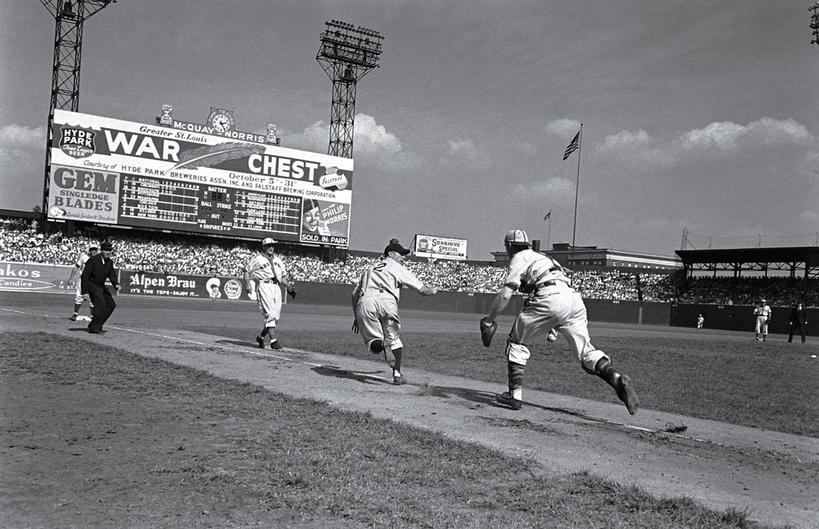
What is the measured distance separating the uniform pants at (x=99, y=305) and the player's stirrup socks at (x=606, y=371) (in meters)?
10.0

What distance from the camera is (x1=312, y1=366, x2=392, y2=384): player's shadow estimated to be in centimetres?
893

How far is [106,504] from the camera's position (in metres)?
3.61

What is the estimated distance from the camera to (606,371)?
665 centimetres

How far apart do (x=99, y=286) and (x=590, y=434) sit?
1083cm

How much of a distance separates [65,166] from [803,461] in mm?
43675

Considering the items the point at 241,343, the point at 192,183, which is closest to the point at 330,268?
the point at 192,183

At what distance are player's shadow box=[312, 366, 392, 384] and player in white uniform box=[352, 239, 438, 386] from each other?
0.29 metres

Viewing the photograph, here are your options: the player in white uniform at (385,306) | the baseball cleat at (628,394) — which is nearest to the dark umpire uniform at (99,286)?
the player in white uniform at (385,306)

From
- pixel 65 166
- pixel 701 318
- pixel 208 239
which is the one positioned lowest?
pixel 701 318

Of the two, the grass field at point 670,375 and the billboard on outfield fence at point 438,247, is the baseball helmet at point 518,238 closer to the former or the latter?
the grass field at point 670,375

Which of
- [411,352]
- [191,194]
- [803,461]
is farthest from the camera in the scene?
[191,194]

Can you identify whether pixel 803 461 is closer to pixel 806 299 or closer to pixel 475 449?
pixel 475 449

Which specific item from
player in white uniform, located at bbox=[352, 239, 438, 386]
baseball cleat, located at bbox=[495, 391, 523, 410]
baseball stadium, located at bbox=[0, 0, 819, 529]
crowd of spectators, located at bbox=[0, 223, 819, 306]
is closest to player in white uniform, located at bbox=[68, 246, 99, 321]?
baseball stadium, located at bbox=[0, 0, 819, 529]

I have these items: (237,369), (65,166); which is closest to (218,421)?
(237,369)
